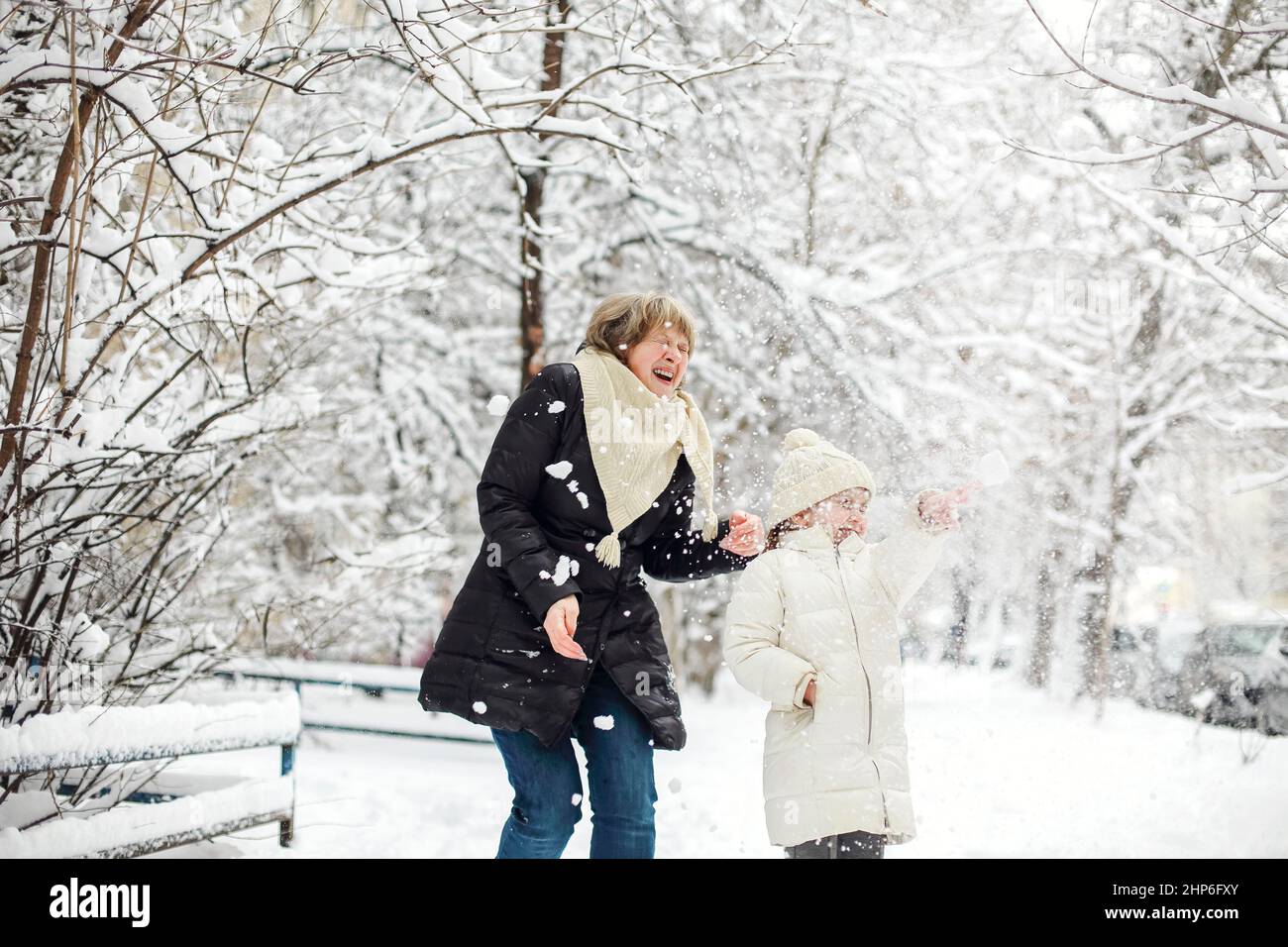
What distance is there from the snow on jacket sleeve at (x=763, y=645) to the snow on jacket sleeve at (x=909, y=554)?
12.5 inches

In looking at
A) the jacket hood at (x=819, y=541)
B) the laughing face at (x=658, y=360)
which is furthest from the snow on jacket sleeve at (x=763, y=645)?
the laughing face at (x=658, y=360)

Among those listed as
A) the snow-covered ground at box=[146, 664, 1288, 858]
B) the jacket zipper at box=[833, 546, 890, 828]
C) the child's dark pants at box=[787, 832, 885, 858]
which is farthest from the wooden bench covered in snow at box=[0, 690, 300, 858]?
the jacket zipper at box=[833, 546, 890, 828]

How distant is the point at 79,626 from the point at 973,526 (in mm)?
7110

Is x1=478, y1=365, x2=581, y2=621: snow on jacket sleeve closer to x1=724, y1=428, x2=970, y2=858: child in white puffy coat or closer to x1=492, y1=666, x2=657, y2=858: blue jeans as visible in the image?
x1=492, y1=666, x2=657, y2=858: blue jeans

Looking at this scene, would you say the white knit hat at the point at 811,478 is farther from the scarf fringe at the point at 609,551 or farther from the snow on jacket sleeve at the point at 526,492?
the snow on jacket sleeve at the point at 526,492

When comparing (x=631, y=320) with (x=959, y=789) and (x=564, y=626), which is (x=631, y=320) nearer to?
(x=564, y=626)

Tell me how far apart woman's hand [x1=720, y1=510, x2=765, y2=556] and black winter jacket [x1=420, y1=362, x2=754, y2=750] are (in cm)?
26

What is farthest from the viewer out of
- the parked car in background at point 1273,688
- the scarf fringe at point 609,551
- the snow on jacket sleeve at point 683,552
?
the parked car in background at point 1273,688

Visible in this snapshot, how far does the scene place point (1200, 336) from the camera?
7.63 m

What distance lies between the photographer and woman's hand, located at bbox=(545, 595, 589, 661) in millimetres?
2285

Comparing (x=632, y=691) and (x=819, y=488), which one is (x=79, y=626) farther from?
(x=819, y=488)

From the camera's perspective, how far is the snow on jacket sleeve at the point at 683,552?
280cm

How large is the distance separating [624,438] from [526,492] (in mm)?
303
